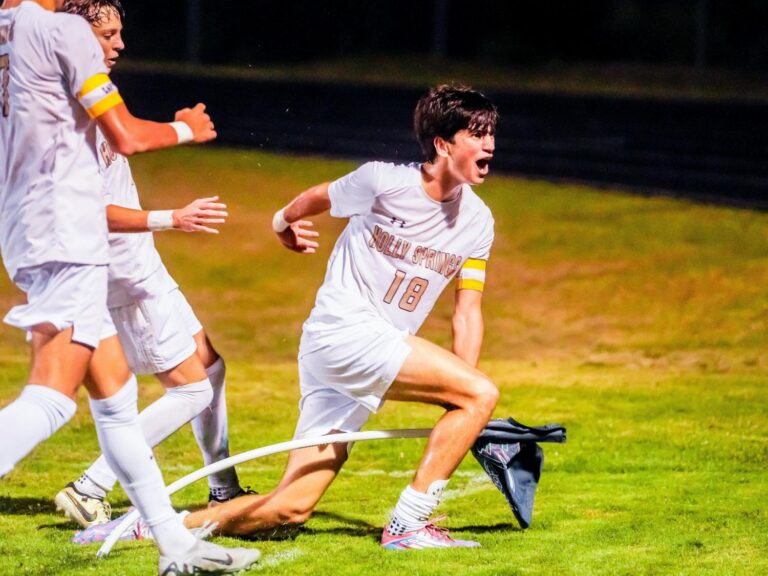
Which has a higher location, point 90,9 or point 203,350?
point 90,9

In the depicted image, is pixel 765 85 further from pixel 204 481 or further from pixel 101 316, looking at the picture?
pixel 101 316

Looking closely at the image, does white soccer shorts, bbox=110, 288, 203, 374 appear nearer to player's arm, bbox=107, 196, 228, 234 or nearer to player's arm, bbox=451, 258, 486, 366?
player's arm, bbox=107, 196, 228, 234

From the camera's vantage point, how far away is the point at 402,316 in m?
4.96

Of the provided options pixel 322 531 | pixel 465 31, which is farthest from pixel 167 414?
pixel 465 31

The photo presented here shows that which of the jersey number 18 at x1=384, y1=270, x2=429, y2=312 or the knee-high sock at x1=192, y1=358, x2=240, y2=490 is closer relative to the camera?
the jersey number 18 at x1=384, y1=270, x2=429, y2=312

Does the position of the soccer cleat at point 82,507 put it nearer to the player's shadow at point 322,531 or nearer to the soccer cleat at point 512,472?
the player's shadow at point 322,531

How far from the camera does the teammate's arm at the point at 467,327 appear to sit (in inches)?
196

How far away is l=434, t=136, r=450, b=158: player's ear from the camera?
4.84 meters

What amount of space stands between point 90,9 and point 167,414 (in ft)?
4.99

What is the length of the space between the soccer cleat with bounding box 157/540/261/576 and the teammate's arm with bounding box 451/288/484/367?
48.4 inches

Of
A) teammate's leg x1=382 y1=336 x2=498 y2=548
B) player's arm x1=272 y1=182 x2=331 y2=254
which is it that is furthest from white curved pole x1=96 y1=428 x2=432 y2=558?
player's arm x1=272 y1=182 x2=331 y2=254

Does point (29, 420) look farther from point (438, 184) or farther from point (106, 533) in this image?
point (438, 184)

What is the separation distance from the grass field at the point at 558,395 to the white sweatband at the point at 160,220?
3.62 feet

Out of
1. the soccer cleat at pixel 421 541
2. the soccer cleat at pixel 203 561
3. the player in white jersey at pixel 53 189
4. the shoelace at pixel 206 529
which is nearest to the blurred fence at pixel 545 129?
the soccer cleat at pixel 421 541
